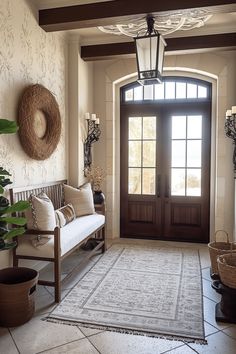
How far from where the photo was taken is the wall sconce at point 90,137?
4.94 m

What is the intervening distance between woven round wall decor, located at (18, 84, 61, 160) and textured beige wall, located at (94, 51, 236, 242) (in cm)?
136

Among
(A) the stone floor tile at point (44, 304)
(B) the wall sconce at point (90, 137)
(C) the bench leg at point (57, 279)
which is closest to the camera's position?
(A) the stone floor tile at point (44, 304)

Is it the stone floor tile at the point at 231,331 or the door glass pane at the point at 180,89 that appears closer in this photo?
the stone floor tile at the point at 231,331

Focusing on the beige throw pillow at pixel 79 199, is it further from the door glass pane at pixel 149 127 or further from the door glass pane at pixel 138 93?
the door glass pane at pixel 138 93

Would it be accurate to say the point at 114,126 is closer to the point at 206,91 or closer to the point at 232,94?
the point at 206,91

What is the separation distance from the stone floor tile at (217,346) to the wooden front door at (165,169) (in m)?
2.78

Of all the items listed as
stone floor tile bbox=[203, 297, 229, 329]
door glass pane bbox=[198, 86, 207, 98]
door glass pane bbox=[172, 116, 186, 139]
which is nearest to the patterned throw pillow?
stone floor tile bbox=[203, 297, 229, 329]

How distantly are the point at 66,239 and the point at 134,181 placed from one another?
7.85 ft

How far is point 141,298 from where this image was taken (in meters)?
3.03

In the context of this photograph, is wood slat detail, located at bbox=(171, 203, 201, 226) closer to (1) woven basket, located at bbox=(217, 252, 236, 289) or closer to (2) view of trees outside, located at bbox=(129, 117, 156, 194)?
(2) view of trees outside, located at bbox=(129, 117, 156, 194)

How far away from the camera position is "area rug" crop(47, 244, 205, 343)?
2.54m

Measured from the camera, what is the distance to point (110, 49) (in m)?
4.54

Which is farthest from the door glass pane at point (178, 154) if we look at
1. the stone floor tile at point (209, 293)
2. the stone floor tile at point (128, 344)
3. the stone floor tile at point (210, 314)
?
the stone floor tile at point (128, 344)

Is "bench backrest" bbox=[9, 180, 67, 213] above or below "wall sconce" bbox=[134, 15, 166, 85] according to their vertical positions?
below
